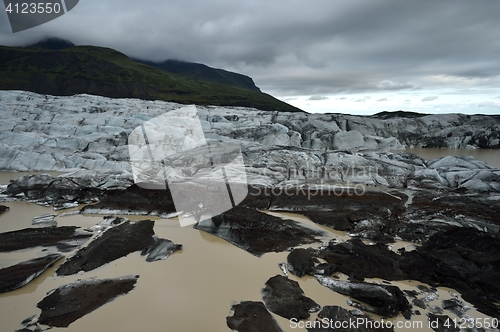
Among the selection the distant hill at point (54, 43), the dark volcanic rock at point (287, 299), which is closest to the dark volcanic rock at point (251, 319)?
the dark volcanic rock at point (287, 299)

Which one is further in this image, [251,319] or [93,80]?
[93,80]

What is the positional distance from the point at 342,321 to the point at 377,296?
33.8 inches

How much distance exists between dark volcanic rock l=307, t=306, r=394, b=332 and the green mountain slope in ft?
195

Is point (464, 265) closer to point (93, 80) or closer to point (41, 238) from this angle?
point (41, 238)

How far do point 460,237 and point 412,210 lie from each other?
207 cm

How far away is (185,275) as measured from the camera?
586 centimetres

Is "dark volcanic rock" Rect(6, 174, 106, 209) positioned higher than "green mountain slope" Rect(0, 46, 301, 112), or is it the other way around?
"green mountain slope" Rect(0, 46, 301, 112)

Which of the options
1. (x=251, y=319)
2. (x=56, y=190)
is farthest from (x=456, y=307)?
(x=56, y=190)

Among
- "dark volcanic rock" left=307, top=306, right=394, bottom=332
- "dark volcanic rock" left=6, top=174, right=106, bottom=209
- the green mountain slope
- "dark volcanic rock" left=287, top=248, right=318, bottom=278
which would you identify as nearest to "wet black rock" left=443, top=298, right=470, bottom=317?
"dark volcanic rock" left=307, top=306, right=394, bottom=332

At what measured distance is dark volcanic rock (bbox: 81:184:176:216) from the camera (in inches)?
372

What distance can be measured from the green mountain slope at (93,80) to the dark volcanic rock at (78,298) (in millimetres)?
57799

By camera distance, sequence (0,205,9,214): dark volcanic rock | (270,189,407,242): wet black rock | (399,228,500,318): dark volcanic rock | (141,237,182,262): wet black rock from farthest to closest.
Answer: (0,205,9,214): dark volcanic rock → (270,189,407,242): wet black rock → (141,237,182,262): wet black rock → (399,228,500,318): dark volcanic rock

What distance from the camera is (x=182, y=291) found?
5316mm

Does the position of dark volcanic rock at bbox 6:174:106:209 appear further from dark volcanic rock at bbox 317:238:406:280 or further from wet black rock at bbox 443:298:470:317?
wet black rock at bbox 443:298:470:317
